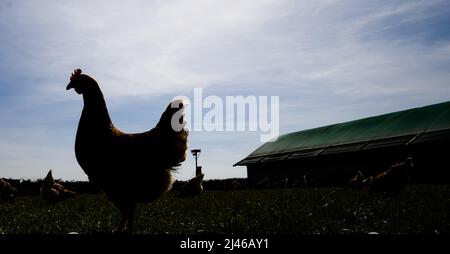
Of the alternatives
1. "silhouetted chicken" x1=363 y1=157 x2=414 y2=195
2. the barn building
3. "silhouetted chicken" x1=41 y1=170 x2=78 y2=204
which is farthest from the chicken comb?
the barn building

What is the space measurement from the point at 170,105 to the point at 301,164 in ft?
96.1

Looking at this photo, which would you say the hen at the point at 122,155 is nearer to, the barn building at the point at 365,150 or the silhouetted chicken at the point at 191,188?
the silhouetted chicken at the point at 191,188

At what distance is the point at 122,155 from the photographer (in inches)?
243

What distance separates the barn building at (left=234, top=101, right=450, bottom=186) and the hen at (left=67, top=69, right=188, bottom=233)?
23.1 meters

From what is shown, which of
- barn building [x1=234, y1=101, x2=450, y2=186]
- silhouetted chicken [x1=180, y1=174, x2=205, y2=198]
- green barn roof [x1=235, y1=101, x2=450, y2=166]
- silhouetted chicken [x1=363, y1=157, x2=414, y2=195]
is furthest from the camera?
green barn roof [x1=235, y1=101, x2=450, y2=166]

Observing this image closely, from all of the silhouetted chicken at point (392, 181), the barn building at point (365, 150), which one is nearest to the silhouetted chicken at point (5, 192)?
the silhouetted chicken at point (392, 181)

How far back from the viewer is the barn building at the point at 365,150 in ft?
82.5

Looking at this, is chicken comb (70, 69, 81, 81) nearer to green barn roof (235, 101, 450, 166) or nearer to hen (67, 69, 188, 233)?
hen (67, 69, 188, 233)

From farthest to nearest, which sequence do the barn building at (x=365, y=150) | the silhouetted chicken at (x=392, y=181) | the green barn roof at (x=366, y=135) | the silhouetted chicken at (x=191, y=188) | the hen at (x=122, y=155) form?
the green barn roof at (x=366, y=135) → the barn building at (x=365, y=150) → the silhouetted chicken at (x=191, y=188) → the silhouetted chicken at (x=392, y=181) → the hen at (x=122, y=155)

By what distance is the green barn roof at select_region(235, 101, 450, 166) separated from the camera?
26.8 m

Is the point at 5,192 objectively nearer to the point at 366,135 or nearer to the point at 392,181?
the point at 392,181

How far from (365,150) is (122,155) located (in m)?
26.0

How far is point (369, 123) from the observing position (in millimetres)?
34344

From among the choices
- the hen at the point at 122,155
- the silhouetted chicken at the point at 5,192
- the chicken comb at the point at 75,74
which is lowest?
the silhouetted chicken at the point at 5,192
